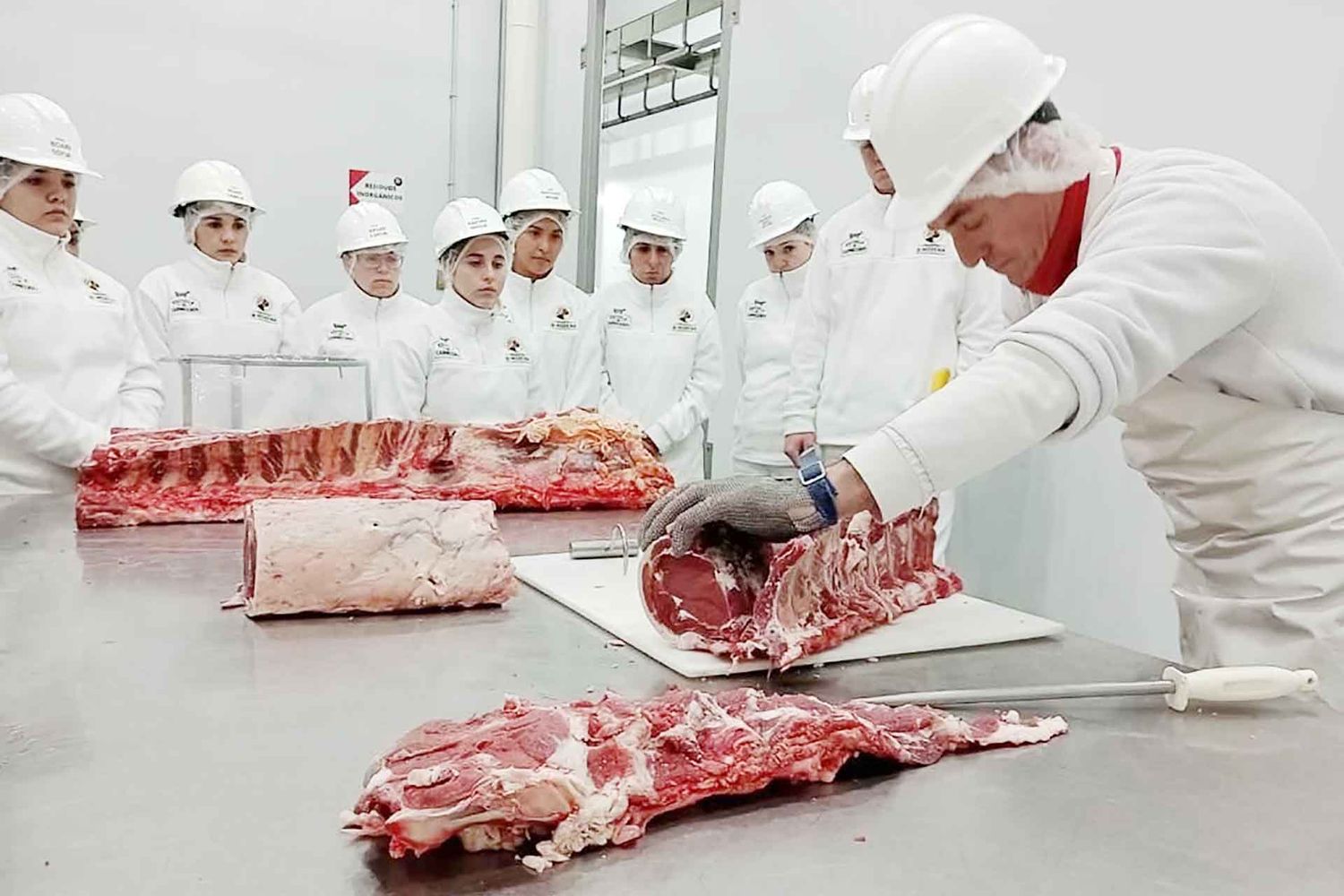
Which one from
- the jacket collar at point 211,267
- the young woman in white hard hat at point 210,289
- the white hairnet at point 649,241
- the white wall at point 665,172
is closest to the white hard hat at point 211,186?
the young woman in white hard hat at point 210,289

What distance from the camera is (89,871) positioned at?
1.05 meters

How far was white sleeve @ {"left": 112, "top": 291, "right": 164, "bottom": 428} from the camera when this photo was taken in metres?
3.93

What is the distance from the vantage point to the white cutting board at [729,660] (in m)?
1.76

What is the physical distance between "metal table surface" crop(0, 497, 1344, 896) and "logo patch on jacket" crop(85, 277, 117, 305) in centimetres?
215

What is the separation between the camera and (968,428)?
1.60 meters

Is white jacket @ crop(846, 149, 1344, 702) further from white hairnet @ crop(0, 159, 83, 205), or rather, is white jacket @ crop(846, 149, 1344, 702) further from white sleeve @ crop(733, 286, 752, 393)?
white sleeve @ crop(733, 286, 752, 393)

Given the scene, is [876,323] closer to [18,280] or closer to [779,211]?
[779,211]

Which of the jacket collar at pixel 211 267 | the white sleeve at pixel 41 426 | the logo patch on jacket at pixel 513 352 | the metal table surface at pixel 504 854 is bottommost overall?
the metal table surface at pixel 504 854

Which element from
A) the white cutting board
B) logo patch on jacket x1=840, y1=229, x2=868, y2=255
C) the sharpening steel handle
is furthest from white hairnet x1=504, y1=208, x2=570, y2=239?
the sharpening steel handle

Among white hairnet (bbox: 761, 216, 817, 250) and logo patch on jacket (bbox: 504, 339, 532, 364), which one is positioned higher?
white hairnet (bbox: 761, 216, 817, 250)

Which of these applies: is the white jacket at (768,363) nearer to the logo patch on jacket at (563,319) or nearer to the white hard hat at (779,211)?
the white hard hat at (779,211)

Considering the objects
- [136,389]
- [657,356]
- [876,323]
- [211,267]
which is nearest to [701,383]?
[657,356]

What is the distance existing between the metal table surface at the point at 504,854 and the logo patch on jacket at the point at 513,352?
3005mm

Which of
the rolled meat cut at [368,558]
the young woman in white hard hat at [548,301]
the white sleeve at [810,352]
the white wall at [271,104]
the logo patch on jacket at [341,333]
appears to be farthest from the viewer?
the white wall at [271,104]
